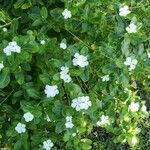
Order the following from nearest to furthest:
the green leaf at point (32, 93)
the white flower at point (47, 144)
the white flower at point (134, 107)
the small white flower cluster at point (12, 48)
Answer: the small white flower cluster at point (12, 48), the green leaf at point (32, 93), the white flower at point (47, 144), the white flower at point (134, 107)

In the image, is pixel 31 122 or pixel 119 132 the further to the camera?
pixel 119 132

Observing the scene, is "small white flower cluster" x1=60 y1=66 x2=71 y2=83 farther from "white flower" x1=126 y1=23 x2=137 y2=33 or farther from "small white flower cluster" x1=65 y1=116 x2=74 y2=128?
"white flower" x1=126 y1=23 x2=137 y2=33

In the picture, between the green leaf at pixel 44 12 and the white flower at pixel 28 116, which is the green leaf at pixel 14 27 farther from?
the white flower at pixel 28 116

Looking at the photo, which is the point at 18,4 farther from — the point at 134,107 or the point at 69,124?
the point at 134,107

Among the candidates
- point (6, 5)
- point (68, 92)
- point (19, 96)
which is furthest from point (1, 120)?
point (6, 5)

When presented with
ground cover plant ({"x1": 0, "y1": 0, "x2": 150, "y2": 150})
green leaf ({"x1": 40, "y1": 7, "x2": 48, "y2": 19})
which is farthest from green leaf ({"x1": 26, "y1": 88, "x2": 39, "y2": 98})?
green leaf ({"x1": 40, "y1": 7, "x2": 48, "y2": 19})

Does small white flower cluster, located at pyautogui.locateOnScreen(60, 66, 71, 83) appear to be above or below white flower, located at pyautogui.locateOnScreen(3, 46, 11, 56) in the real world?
below

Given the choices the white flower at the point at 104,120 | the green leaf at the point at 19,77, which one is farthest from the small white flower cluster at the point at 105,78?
the green leaf at the point at 19,77

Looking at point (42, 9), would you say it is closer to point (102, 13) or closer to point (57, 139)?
point (102, 13)
